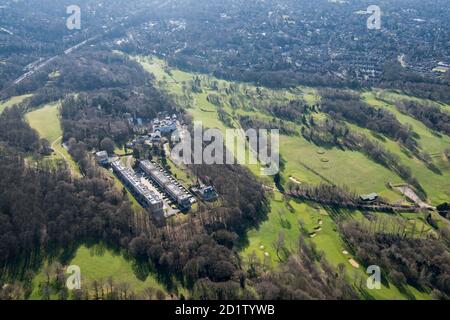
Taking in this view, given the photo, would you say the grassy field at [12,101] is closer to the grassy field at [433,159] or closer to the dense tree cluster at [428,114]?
the grassy field at [433,159]

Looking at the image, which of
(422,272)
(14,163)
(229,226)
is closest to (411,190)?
(422,272)

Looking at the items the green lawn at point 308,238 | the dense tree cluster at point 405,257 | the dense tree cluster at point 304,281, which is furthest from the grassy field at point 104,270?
the dense tree cluster at point 405,257

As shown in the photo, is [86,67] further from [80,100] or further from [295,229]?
[295,229]

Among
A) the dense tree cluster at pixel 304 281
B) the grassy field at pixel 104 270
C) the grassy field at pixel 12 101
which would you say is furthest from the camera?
the grassy field at pixel 12 101

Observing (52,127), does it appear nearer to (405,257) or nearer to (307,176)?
(307,176)

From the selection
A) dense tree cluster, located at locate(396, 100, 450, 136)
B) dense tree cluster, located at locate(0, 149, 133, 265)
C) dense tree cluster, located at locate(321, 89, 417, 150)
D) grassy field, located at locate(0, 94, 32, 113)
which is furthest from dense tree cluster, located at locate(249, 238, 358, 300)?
grassy field, located at locate(0, 94, 32, 113)

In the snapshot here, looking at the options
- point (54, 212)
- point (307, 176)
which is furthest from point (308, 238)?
point (54, 212)
